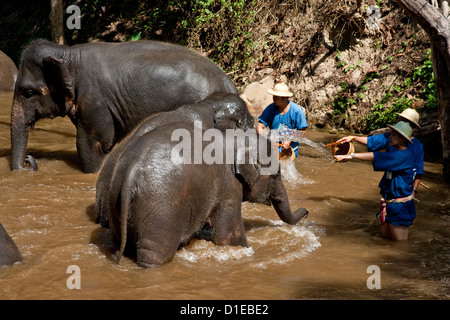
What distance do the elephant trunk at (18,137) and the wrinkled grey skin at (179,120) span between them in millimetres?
2368

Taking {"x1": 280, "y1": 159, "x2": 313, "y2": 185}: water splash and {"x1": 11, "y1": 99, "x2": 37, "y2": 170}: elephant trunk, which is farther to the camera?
{"x1": 280, "y1": 159, "x2": 313, "y2": 185}: water splash

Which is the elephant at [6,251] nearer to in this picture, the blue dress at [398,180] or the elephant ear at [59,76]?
the elephant ear at [59,76]

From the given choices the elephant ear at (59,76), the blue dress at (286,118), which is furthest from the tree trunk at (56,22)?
the blue dress at (286,118)

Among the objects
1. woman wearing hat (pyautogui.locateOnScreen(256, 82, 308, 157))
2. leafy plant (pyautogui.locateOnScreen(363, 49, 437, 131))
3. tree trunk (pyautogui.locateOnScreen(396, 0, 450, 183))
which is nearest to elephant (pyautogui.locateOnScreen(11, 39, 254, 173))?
woman wearing hat (pyautogui.locateOnScreen(256, 82, 308, 157))

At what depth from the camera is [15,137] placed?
24.7ft

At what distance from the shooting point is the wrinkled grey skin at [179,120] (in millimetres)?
5125

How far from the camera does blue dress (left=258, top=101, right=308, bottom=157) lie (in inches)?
297

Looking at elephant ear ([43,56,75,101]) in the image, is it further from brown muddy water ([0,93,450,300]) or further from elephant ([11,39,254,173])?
brown muddy water ([0,93,450,300])

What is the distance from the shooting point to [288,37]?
39.5 feet

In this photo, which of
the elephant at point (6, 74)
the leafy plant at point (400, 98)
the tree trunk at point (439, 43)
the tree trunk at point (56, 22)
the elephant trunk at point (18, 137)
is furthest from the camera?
the elephant at point (6, 74)

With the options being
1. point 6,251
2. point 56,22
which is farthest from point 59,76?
point 56,22

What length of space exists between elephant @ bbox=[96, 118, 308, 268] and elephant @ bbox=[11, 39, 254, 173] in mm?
1781

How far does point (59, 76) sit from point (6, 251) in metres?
3.18

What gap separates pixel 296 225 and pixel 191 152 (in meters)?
1.86
